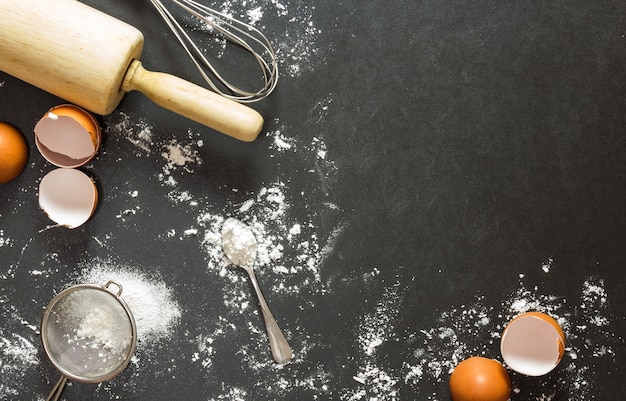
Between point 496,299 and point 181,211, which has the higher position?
point 496,299

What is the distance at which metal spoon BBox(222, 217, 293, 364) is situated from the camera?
45.9 inches

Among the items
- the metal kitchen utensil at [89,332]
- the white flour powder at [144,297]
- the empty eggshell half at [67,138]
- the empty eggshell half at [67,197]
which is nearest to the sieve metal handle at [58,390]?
the metal kitchen utensil at [89,332]

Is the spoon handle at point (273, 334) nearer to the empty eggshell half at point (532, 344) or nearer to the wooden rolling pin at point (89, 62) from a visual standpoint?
the wooden rolling pin at point (89, 62)

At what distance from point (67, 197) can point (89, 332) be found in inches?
9.8

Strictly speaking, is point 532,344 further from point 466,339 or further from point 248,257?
point 248,257

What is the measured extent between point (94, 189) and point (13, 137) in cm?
17

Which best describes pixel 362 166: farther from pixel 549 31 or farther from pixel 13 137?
pixel 13 137

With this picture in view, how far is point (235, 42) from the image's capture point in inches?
46.2

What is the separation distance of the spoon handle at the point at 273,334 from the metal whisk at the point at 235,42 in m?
0.33

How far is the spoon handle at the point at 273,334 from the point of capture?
1.17 meters

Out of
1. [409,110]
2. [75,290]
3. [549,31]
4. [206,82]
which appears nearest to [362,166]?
[409,110]

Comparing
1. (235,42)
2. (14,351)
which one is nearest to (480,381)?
(235,42)

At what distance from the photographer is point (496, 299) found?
1197mm

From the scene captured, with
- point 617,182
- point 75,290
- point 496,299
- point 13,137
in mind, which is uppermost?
point 617,182
